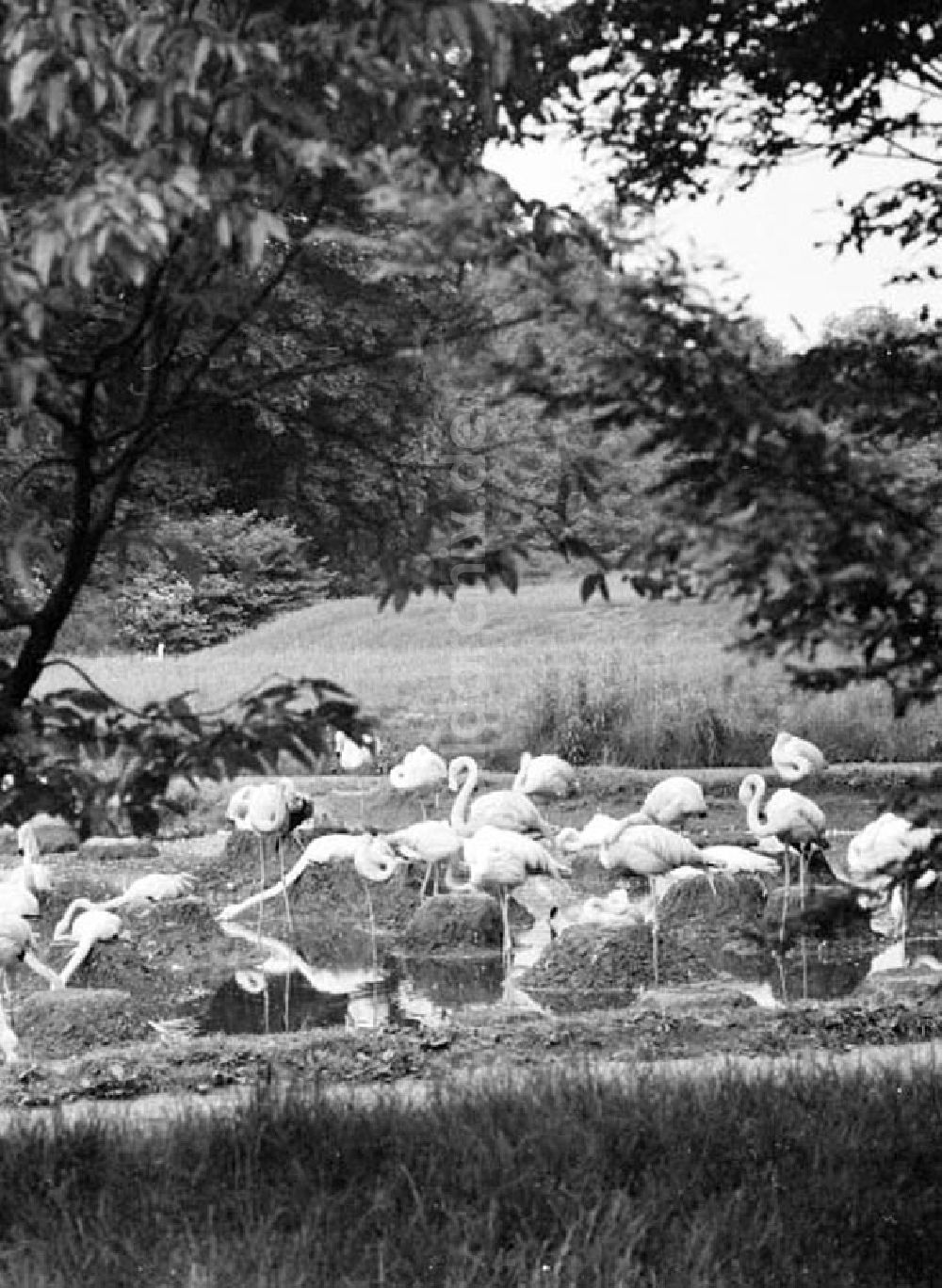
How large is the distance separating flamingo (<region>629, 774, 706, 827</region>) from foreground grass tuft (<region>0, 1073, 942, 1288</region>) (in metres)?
6.20

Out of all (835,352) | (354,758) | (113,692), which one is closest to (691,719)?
(354,758)

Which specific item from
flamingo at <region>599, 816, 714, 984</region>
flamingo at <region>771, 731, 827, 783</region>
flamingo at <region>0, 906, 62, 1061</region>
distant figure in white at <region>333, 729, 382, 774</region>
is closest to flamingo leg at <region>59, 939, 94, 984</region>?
flamingo at <region>0, 906, 62, 1061</region>

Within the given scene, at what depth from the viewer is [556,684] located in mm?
19781

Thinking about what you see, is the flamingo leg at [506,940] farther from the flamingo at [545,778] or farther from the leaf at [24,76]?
the leaf at [24,76]

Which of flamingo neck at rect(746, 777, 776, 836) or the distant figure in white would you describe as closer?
the distant figure in white

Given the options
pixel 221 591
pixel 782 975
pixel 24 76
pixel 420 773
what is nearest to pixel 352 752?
pixel 420 773

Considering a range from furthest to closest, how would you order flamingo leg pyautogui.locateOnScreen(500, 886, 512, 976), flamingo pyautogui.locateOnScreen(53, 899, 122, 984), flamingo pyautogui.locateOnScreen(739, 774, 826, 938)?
flamingo pyautogui.locateOnScreen(739, 774, 826, 938) → flamingo leg pyautogui.locateOnScreen(500, 886, 512, 976) → flamingo pyautogui.locateOnScreen(53, 899, 122, 984)

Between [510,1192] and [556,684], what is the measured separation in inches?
585

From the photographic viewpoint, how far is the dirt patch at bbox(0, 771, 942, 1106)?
22.9 feet

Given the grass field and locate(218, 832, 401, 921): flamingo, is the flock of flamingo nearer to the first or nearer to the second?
locate(218, 832, 401, 921): flamingo

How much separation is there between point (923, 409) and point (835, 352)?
0.51 metres

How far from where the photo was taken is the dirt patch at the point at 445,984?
6984mm

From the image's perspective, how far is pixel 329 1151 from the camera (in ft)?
17.3

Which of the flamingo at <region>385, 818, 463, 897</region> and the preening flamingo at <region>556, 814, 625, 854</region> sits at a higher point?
the flamingo at <region>385, 818, 463, 897</region>
